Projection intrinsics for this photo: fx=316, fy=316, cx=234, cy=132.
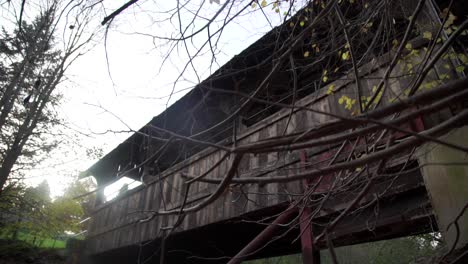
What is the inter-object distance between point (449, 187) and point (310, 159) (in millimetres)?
1672

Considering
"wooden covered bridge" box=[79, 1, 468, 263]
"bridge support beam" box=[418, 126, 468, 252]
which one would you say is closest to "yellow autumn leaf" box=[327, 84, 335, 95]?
"wooden covered bridge" box=[79, 1, 468, 263]

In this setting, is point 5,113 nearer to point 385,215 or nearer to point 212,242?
point 212,242

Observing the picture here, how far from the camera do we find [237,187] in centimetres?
457

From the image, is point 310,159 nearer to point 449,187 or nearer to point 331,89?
point 331,89

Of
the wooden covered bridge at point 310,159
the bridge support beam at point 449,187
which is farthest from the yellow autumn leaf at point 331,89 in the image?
the bridge support beam at point 449,187

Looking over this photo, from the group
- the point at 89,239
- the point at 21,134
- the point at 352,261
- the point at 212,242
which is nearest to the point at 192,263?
the point at 212,242

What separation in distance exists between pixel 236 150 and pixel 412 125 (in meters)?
2.32

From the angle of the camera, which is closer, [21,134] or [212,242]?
[212,242]

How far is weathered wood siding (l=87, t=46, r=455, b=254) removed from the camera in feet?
11.9

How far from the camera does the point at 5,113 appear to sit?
9.38m

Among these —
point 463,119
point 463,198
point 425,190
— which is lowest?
point 463,119

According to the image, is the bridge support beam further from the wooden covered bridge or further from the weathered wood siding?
the weathered wood siding

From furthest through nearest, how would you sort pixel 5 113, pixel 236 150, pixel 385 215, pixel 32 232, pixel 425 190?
pixel 32 232 → pixel 5 113 → pixel 385 215 → pixel 425 190 → pixel 236 150

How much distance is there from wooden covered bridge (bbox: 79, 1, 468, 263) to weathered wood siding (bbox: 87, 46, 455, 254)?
24mm
